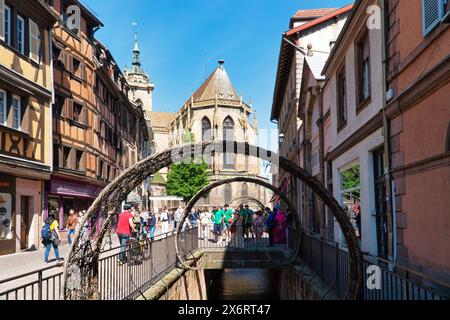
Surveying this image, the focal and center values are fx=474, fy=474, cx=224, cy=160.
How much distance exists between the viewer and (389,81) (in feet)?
31.7

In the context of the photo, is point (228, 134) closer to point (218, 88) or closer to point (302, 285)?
point (218, 88)

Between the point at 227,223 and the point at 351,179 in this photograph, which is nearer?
the point at 351,179

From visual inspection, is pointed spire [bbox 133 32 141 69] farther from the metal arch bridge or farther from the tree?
the metal arch bridge

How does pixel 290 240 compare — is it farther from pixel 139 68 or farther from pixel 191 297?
pixel 139 68

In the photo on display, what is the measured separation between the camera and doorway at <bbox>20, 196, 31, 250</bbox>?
18.2 metres

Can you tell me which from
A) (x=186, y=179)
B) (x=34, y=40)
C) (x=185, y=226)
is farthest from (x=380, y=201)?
(x=186, y=179)

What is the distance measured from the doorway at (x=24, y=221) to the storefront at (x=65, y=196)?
Answer: 1.94 meters

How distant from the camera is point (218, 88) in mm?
81062

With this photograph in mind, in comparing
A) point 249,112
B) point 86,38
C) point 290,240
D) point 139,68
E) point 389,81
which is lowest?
point 290,240

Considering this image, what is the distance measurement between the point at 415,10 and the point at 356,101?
4478 mm

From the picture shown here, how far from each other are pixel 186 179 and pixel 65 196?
4313 centimetres

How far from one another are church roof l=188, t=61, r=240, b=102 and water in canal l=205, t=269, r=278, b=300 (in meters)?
53.2

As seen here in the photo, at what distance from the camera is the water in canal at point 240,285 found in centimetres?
1911
